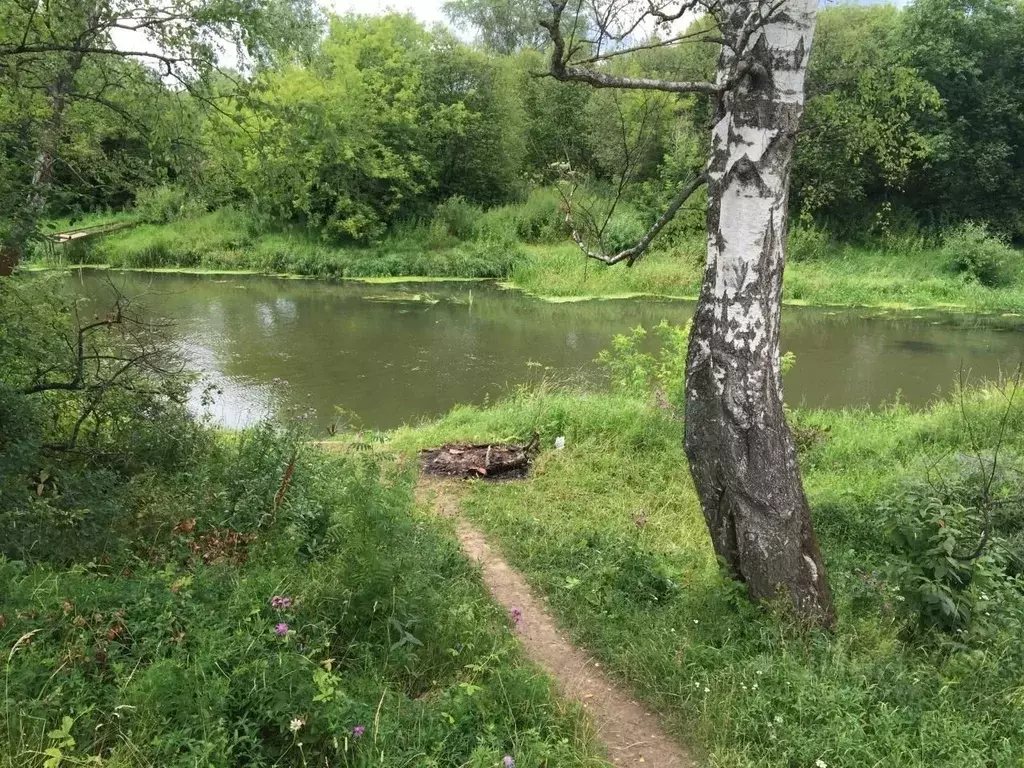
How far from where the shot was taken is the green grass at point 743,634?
8.59ft

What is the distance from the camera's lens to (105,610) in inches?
105

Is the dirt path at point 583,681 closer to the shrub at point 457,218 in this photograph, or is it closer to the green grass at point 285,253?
the green grass at point 285,253

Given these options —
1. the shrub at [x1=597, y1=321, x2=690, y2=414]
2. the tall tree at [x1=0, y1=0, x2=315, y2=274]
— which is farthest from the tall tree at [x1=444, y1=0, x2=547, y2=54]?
the tall tree at [x1=0, y1=0, x2=315, y2=274]

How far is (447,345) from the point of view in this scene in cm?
1341

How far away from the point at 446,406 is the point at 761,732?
7500mm

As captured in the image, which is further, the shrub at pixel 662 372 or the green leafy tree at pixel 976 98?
the green leafy tree at pixel 976 98

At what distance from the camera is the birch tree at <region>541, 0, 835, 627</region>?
2.91 metres

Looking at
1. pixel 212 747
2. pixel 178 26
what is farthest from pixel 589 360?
pixel 212 747

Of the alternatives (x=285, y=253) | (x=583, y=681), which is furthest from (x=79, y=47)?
(x=285, y=253)

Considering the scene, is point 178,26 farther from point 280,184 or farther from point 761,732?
point 761,732

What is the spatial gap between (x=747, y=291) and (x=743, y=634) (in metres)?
1.58

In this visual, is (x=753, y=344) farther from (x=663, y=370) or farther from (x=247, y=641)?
(x=663, y=370)

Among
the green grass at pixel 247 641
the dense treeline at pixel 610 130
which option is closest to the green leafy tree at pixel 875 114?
the dense treeline at pixel 610 130

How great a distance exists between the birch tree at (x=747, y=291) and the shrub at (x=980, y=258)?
67.3ft
